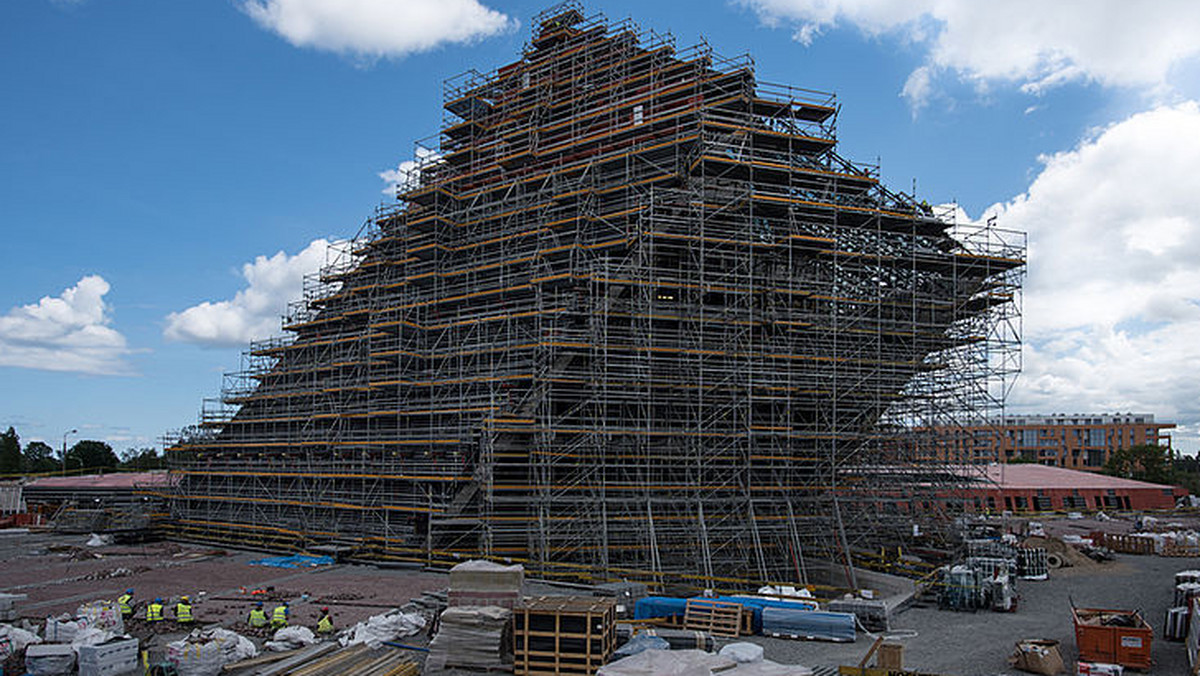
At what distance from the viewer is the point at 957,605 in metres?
22.6

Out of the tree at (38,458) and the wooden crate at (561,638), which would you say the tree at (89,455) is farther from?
the wooden crate at (561,638)

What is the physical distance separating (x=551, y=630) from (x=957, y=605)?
1262cm

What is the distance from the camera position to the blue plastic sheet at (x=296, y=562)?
32.5 meters

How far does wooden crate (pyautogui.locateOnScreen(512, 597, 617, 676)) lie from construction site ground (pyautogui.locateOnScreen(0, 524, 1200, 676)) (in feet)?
12.6

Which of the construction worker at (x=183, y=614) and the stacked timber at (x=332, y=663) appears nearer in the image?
the stacked timber at (x=332, y=663)

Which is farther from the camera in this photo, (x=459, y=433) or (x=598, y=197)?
(x=598, y=197)

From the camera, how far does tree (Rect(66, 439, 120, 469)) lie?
88000 mm

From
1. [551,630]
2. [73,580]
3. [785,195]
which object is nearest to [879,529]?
[785,195]

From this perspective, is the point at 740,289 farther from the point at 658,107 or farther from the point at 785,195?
the point at 658,107

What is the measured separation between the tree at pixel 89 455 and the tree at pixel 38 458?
5.52 metres

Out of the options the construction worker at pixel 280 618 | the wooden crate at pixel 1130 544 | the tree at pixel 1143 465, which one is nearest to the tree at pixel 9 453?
the construction worker at pixel 280 618

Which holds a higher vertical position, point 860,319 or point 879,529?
point 860,319

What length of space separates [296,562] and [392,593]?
30.6ft

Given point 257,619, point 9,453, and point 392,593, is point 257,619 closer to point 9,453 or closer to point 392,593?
point 392,593
